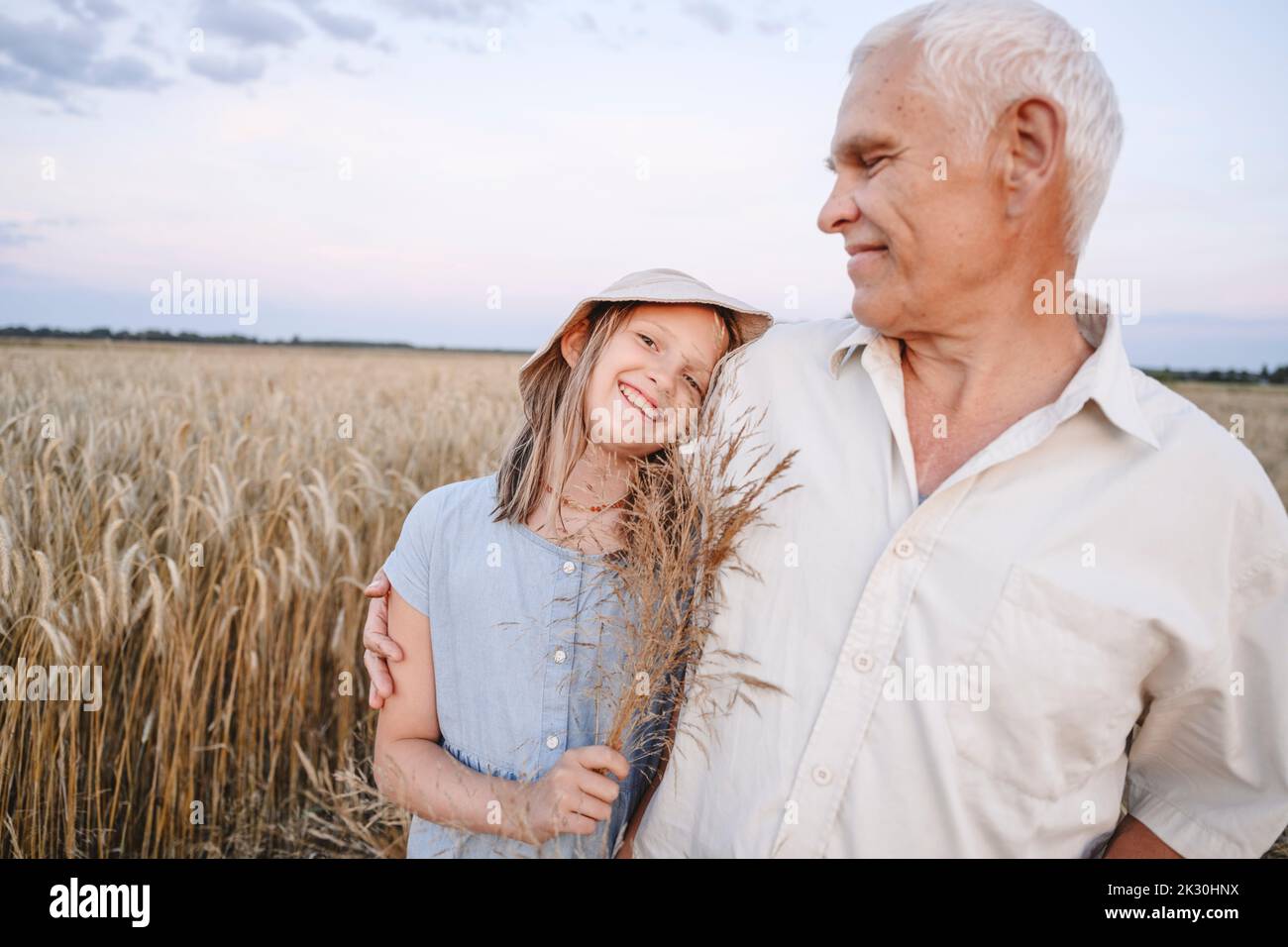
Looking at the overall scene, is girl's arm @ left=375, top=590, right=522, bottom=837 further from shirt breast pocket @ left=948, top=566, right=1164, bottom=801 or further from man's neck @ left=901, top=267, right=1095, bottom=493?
man's neck @ left=901, top=267, right=1095, bottom=493

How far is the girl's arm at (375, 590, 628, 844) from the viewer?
139 centimetres

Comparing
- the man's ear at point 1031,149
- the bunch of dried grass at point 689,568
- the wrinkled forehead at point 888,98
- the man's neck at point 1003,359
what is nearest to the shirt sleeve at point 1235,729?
the man's neck at point 1003,359

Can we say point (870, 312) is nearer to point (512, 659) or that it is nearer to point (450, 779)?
point (512, 659)

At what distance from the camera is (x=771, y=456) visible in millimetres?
A: 1571

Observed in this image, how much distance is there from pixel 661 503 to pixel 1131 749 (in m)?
1.01

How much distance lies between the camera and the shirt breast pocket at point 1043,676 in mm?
1357

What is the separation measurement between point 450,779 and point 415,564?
44cm

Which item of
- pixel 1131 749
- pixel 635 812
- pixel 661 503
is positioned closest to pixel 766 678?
pixel 661 503

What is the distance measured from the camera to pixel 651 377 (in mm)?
1699

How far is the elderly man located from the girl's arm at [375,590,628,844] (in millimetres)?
213

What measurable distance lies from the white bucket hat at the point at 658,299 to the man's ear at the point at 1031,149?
1.78ft

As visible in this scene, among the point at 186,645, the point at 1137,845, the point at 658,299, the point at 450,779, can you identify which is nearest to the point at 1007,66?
the point at 658,299
